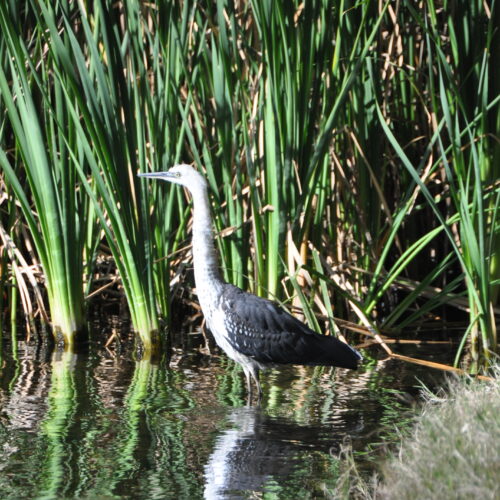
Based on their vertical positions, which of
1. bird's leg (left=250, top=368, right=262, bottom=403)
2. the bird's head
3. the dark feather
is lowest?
bird's leg (left=250, top=368, right=262, bottom=403)

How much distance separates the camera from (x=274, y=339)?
522 centimetres

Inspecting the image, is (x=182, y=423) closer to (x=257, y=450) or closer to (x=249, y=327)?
(x=257, y=450)

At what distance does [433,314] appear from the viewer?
733 cm

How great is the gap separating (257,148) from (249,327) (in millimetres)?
1405

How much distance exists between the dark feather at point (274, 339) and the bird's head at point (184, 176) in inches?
25.3

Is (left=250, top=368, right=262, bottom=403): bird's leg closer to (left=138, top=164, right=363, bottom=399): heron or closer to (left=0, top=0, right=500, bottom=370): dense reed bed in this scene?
(left=138, top=164, right=363, bottom=399): heron

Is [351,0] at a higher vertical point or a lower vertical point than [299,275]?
higher

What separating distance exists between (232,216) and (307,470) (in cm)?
239

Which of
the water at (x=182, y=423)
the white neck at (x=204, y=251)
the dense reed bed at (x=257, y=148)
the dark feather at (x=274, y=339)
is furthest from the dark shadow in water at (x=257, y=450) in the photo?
the dense reed bed at (x=257, y=148)

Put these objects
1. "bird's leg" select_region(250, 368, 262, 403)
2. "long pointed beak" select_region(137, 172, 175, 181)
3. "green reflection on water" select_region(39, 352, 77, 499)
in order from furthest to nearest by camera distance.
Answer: "long pointed beak" select_region(137, 172, 175, 181) → "bird's leg" select_region(250, 368, 262, 403) → "green reflection on water" select_region(39, 352, 77, 499)

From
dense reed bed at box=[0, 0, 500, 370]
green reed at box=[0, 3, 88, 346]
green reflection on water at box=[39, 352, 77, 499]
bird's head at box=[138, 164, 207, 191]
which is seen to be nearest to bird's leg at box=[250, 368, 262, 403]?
dense reed bed at box=[0, 0, 500, 370]

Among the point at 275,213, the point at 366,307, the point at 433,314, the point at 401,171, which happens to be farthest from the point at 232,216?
the point at 433,314

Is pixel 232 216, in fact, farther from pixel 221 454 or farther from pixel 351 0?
pixel 221 454

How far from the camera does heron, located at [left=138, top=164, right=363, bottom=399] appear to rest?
203 inches
